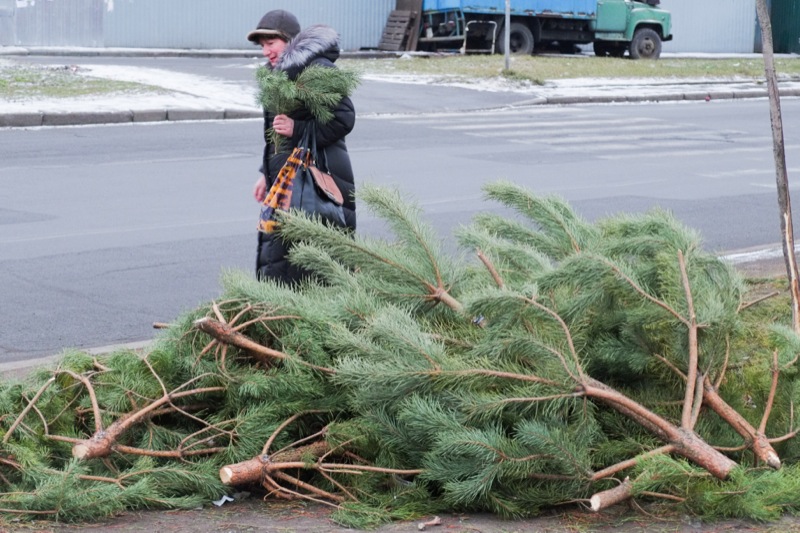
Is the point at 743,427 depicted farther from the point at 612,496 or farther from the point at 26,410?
the point at 26,410

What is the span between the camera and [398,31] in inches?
1245

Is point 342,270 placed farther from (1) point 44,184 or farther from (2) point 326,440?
(1) point 44,184

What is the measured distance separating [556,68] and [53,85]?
1214 cm

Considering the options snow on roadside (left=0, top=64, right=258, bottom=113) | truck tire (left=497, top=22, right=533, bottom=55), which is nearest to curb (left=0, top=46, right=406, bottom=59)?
truck tire (left=497, top=22, right=533, bottom=55)

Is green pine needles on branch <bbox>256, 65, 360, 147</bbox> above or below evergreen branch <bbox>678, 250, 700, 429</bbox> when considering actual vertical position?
above

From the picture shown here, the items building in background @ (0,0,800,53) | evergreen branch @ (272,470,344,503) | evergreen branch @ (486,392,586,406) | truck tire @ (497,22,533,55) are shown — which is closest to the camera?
evergreen branch @ (486,392,586,406)

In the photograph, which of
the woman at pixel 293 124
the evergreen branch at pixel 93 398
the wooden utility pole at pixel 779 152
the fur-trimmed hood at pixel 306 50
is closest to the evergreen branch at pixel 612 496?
the evergreen branch at pixel 93 398

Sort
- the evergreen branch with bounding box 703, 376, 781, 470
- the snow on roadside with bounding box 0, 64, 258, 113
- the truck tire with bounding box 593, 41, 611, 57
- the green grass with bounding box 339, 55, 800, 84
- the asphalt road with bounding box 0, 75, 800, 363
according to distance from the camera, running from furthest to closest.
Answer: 1. the truck tire with bounding box 593, 41, 611, 57
2. the green grass with bounding box 339, 55, 800, 84
3. the snow on roadside with bounding box 0, 64, 258, 113
4. the asphalt road with bounding box 0, 75, 800, 363
5. the evergreen branch with bounding box 703, 376, 781, 470

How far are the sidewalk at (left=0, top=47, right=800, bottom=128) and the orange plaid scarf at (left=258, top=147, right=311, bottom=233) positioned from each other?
11.4m

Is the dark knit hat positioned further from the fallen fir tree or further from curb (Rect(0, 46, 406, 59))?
curb (Rect(0, 46, 406, 59))

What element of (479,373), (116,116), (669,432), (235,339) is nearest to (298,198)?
(235,339)

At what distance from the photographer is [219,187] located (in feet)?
36.0

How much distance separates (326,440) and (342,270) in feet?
2.10

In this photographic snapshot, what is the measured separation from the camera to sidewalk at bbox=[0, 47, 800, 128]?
1625cm
